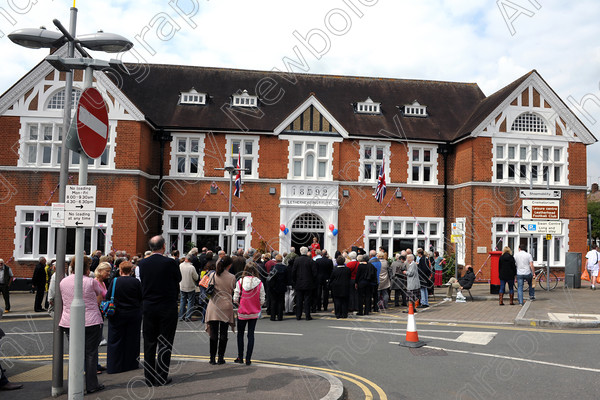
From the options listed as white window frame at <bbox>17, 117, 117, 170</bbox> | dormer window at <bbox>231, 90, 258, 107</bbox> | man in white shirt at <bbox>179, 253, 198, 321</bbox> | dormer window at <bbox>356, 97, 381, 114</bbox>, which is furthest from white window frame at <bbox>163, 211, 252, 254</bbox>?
man in white shirt at <bbox>179, 253, 198, 321</bbox>

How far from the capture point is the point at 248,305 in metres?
8.16

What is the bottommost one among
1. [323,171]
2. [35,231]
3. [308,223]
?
[35,231]

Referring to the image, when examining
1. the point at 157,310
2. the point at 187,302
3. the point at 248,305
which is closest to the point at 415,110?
the point at 187,302

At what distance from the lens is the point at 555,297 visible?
1722 centimetres

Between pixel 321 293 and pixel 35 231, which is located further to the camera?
pixel 35 231

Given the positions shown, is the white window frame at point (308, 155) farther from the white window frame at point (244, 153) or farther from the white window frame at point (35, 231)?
the white window frame at point (35, 231)

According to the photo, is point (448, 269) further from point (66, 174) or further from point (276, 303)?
point (66, 174)

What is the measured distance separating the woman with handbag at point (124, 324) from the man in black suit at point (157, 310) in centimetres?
107

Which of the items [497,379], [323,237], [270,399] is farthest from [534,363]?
[323,237]

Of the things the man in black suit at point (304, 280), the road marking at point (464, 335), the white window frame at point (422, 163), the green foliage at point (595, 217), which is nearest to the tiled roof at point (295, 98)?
the white window frame at point (422, 163)

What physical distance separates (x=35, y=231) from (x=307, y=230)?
39.8 ft

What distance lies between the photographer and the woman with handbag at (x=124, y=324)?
25.8ft

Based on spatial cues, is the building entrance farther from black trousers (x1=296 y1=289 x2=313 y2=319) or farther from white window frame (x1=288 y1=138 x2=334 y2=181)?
black trousers (x1=296 y1=289 x2=313 y2=319)

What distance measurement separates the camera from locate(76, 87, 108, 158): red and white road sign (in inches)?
223
